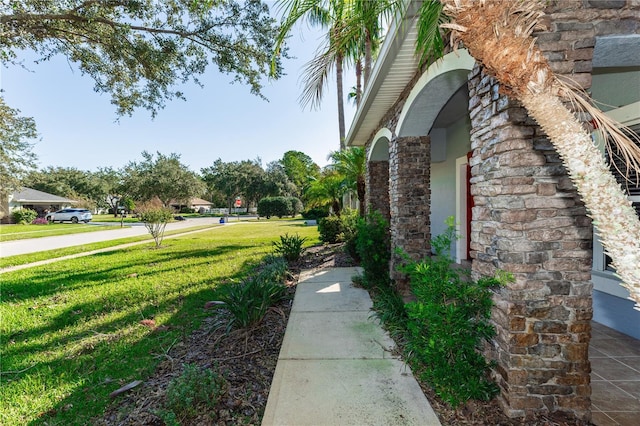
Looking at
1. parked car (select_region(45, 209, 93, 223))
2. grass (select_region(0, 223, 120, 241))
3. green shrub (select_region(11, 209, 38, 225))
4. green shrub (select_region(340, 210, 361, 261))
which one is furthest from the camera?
parked car (select_region(45, 209, 93, 223))

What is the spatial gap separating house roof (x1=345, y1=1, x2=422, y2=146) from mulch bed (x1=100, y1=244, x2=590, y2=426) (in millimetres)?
3350

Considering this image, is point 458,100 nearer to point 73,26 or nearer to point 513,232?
point 513,232

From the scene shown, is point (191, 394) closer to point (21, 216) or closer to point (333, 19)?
point (333, 19)

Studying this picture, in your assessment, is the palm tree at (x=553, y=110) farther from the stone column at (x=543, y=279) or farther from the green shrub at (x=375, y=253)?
the green shrub at (x=375, y=253)

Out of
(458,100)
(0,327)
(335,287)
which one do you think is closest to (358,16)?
(458,100)

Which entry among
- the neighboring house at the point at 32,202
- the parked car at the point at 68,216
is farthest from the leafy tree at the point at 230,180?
the neighboring house at the point at 32,202

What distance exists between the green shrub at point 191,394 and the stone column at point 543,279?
2435mm

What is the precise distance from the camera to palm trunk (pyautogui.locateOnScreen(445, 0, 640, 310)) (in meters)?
1.42

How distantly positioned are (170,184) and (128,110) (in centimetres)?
3185

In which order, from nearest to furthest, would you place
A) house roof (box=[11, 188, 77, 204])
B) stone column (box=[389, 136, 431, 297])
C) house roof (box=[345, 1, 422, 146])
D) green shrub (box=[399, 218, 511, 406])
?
1. green shrub (box=[399, 218, 511, 406])
2. house roof (box=[345, 1, 422, 146])
3. stone column (box=[389, 136, 431, 297])
4. house roof (box=[11, 188, 77, 204])

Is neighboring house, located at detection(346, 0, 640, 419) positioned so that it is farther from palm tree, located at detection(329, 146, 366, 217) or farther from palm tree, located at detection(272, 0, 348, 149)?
palm tree, located at detection(329, 146, 366, 217)

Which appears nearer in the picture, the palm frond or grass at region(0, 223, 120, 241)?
the palm frond

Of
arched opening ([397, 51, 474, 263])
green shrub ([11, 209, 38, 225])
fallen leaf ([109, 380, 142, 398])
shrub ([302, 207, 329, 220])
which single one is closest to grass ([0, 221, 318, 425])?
fallen leaf ([109, 380, 142, 398])

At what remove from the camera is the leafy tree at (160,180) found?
36.0 meters
